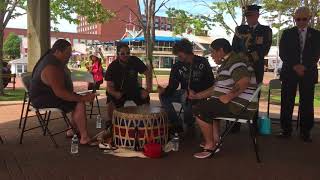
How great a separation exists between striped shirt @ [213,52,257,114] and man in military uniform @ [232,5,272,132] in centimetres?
144

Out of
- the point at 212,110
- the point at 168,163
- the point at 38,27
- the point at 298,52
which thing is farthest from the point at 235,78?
the point at 38,27

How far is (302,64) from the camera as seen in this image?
673 cm

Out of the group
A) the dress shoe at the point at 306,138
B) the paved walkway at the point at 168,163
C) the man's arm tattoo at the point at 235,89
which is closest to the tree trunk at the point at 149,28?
the dress shoe at the point at 306,138

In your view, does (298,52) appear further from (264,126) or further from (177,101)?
(177,101)

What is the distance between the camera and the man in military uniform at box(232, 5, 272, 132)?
6.88 meters

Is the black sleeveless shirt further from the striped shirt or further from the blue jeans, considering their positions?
the striped shirt

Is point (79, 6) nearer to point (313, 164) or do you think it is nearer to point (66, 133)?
point (66, 133)

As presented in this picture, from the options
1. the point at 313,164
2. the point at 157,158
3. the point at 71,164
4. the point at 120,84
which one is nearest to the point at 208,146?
the point at 157,158

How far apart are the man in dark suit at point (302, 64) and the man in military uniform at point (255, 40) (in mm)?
244

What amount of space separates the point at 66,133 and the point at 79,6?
43.7 ft

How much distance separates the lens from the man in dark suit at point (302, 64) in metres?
6.71

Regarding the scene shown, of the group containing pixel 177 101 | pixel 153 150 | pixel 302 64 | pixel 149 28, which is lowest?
pixel 153 150

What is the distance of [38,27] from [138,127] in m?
3.79

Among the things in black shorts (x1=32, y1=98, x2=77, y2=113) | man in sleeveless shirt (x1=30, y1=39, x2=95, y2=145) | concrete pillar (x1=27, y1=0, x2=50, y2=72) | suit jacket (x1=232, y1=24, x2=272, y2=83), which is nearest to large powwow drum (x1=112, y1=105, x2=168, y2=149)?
man in sleeveless shirt (x1=30, y1=39, x2=95, y2=145)
